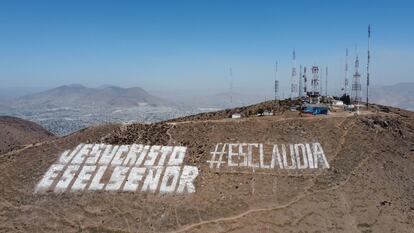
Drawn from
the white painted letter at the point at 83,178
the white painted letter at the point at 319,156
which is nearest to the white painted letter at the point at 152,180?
the white painted letter at the point at 83,178

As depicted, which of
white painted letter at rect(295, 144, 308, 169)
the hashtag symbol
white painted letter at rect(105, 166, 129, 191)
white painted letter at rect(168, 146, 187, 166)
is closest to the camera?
white painted letter at rect(105, 166, 129, 191)

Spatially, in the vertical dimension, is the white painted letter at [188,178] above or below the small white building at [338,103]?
below

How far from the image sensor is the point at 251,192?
49.2 metres

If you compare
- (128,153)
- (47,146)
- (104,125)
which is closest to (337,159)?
(128,153)

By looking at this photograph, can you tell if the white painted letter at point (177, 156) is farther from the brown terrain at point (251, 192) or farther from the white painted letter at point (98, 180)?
the white painted letter at point (98, 180)

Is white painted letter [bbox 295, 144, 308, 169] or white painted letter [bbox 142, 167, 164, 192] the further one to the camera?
white painted letter [bbox 295, 144, 308, 169]

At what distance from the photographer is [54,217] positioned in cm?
4756

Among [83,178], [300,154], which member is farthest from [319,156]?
[83,178]

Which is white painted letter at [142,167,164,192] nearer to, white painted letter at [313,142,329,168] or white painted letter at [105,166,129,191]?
white painted letter at [105,166,129,191]

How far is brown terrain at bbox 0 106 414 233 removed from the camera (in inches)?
1806

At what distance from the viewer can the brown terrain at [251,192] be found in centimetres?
4588

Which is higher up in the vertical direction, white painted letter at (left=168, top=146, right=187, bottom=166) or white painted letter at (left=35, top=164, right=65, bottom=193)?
white painted letter at (left=168, top=146, right=187, bottom=166)

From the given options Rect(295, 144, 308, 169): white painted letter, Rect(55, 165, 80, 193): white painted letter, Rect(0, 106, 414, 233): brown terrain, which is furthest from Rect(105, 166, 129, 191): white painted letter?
Result: Rect(295, 144, 308, 169): white painted letter

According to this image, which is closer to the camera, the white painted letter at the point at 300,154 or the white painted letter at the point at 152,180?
the white painted letter at the point at 152,180
